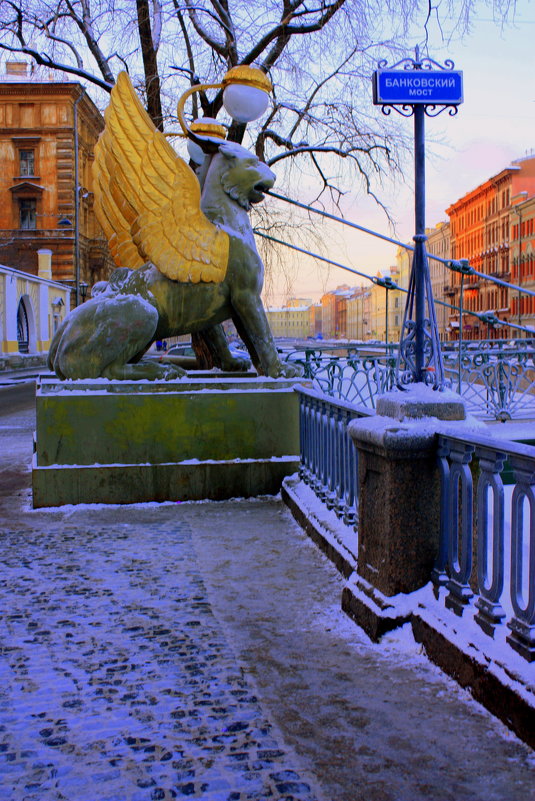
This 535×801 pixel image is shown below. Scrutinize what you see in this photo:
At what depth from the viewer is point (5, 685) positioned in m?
3.10

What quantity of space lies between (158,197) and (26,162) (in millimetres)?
47835

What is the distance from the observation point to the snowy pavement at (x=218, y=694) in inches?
96.1

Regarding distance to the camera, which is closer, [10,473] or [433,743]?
[433,743]

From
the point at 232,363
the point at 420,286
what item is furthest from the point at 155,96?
the point at 420,286

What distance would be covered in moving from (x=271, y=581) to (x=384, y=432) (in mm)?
1467

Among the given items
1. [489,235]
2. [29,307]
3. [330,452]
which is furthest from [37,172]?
[330,452]

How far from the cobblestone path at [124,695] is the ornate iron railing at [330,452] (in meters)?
1.04

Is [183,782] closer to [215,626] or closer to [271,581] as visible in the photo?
[215,626]

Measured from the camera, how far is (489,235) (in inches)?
2862

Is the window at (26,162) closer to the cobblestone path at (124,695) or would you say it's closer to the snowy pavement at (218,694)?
the snowy pavement at (218,694)

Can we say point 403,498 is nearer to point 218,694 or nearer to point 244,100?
point 218,694

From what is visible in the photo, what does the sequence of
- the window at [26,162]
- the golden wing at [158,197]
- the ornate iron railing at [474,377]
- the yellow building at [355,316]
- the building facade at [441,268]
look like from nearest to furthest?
the golden wing at [158,197] < the ornate iron railing at [474,377] < the window at [26,162] < the building facade at [441,268] < the yellow building at [355,316]

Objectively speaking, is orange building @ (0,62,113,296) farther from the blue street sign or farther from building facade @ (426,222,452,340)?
the blue street sign

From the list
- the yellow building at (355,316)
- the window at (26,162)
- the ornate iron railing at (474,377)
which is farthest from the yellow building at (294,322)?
the ornate iron railing at (474,377)
